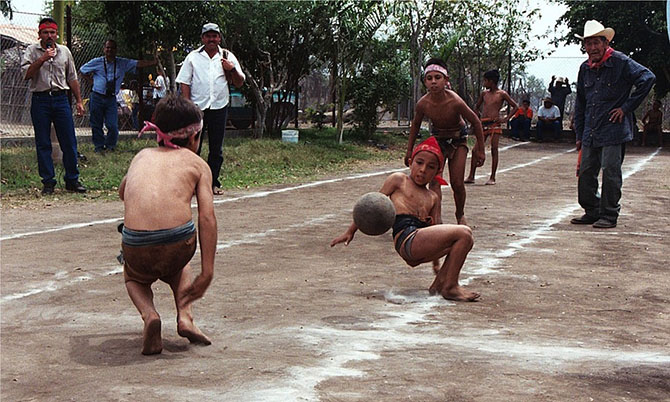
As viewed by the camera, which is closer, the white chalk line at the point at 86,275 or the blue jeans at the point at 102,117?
the white chalk line at the point at 86,275

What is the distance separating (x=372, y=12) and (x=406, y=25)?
662 cm

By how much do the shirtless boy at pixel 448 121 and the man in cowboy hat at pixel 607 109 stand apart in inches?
57.4

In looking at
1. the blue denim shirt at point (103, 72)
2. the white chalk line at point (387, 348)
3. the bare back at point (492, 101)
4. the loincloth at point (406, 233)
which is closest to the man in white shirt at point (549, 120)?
the bare back at point (492, 101)

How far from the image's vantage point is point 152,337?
179 inches

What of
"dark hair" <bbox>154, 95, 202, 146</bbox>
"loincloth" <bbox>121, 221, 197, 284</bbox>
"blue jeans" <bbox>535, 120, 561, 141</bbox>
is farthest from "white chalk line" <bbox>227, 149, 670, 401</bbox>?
"blue jeans" <bbox>535, 120, 561, 141</bbox>

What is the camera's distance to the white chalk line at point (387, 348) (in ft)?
13.3

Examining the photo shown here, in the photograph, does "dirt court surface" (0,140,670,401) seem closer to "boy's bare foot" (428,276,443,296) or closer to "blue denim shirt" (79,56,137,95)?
"boy's bare foot" (428,276,443,296)

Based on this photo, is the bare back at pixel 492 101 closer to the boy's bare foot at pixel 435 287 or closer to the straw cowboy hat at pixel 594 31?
the straw cowboy hat at pixel 594 31

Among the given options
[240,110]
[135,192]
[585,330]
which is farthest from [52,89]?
[240,110]

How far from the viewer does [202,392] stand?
3930 mm

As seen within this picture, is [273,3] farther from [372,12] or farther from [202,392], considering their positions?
[202,392]

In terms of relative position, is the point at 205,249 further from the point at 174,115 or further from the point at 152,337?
the point at 174,115

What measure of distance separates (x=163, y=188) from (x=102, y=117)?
10.8 m

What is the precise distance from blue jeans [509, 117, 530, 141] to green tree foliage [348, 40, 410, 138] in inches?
303
